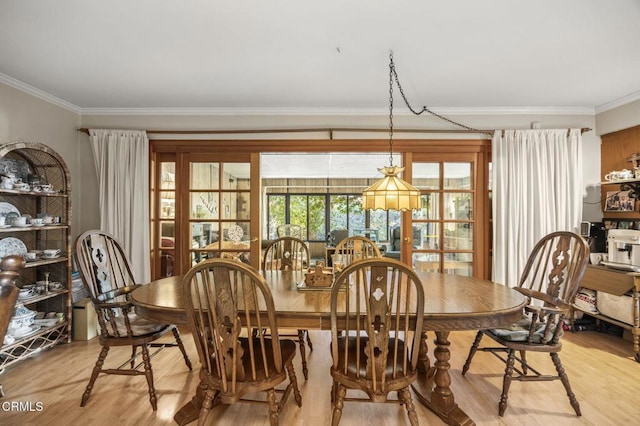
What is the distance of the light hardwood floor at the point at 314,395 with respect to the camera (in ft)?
6.47

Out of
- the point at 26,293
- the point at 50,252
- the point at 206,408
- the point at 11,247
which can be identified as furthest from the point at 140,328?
the point at 11,247

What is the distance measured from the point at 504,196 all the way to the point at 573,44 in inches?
64.2

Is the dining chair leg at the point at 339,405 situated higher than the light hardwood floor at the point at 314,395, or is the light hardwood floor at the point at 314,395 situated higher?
the dining chair leg at the point at 339,405

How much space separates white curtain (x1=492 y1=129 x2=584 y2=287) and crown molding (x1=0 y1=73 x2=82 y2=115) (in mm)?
4580

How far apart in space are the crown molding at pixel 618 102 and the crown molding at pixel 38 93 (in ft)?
18.6

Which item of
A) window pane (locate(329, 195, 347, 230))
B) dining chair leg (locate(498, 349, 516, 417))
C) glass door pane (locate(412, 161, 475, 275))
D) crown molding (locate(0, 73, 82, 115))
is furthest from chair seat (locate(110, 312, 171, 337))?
window pane (locate(329, 195, 347, 230))

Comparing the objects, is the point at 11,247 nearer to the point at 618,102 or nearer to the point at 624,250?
the point at 624,250

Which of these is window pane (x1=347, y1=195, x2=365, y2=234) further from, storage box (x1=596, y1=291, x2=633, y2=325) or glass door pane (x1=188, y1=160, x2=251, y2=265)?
storage box (x1=596, y1=291, x2=633, y2=325)

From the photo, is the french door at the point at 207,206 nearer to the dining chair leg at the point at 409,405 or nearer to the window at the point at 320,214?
the dining chair leg at the point at 409,405

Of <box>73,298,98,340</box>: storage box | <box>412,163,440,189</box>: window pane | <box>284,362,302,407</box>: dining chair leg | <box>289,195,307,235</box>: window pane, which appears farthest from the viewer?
<box>289,195,307,235</box>: window pane

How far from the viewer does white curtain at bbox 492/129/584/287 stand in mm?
3574

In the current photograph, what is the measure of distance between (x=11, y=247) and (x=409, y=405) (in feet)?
10.7

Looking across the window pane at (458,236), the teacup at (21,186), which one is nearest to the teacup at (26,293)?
the teacup at (21,186)

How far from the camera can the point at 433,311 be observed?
5.49 feet
